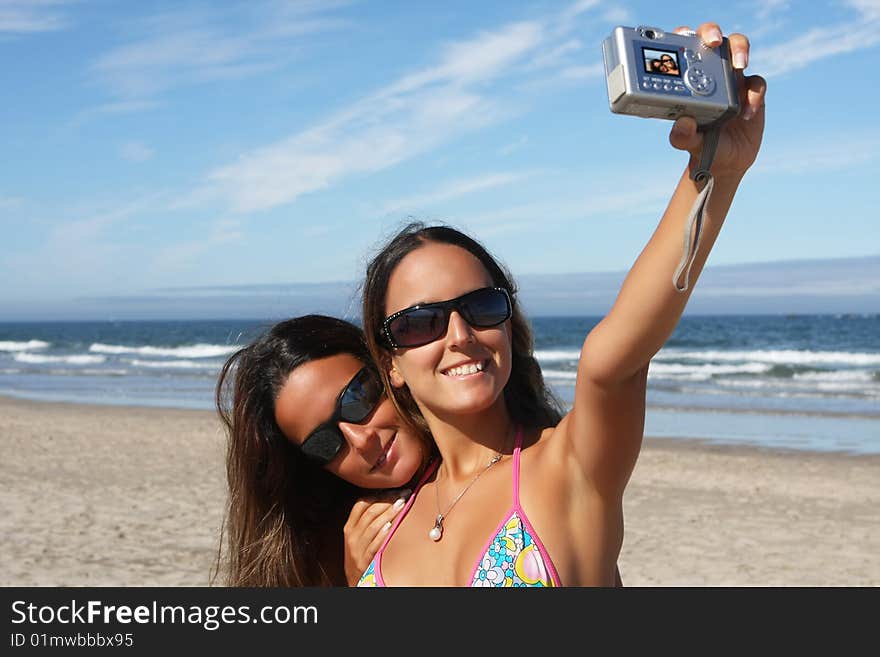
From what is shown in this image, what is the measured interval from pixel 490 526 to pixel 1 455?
13.3 m

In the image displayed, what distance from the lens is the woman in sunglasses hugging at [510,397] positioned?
179cm

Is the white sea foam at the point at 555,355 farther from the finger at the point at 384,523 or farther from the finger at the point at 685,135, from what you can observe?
the finger at the point at 685,135

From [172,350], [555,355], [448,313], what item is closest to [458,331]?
[448,313]

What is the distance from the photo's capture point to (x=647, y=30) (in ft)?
5.66

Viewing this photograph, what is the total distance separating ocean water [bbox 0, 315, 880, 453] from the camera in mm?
16391

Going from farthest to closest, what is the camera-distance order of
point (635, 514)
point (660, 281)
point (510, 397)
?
point (635, 514)
point (510, 397)
point (660, 281)

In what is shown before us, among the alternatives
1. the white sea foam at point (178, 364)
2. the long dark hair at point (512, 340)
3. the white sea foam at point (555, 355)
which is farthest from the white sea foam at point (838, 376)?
the long dark hair at point (512, 340)

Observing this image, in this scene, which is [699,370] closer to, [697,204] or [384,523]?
[384,523]

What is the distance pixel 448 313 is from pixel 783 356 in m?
38.1

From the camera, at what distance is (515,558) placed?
2146 millimetres

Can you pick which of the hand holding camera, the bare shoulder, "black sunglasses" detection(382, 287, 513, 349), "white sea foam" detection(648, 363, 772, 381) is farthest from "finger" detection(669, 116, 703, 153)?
"white sea foam" detection(648, 363, 772, 381)

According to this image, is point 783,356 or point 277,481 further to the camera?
→ point 783,356
